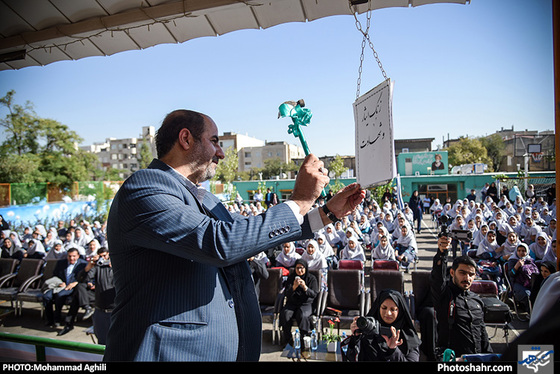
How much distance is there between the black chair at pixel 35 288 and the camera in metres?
6.41

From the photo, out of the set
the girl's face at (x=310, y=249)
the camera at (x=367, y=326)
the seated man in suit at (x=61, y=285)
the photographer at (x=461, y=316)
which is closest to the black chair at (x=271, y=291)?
the girl's face at (x=310, y=249)

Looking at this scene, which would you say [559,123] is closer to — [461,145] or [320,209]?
[320,209]

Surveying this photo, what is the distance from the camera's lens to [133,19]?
221cm

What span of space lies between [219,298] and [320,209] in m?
0.50

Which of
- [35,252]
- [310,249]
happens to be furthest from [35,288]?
[310,249]

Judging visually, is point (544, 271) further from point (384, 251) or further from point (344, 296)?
point (384, 251)

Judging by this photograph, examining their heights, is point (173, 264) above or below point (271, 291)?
above

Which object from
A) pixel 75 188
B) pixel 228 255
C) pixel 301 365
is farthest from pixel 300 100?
pixel 75 188

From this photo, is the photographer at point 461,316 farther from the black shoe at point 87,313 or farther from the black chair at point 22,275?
the black chair at point 22,275

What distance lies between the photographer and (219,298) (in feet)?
3.87

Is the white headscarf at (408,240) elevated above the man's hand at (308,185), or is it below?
below

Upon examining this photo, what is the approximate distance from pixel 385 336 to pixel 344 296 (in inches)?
101

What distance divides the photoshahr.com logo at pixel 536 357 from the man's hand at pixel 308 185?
0.68 meters

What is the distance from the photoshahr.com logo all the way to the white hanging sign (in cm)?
84
